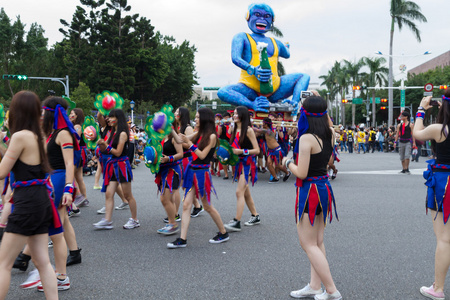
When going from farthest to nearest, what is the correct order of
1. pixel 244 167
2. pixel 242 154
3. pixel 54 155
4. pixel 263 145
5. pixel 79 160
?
1. pixel 263 145
2. pixel 79 160
3. pixel 244 167
4. pixel 242 154
5. pixel 54 155

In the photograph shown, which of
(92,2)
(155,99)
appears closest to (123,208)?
(92,2)

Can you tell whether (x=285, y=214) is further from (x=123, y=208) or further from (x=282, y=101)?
(x=282, y=101)

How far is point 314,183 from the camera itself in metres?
3.39

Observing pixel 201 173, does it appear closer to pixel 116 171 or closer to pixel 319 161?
pixel 116 171

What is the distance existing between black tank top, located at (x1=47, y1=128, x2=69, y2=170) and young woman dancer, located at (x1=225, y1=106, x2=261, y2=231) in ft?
7.76

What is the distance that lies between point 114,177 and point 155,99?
4202 cm

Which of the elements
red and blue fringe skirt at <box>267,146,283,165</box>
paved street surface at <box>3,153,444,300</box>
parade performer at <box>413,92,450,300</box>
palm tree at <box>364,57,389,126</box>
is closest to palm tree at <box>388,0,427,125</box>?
palm tree at <box>364,57,389,126</box>

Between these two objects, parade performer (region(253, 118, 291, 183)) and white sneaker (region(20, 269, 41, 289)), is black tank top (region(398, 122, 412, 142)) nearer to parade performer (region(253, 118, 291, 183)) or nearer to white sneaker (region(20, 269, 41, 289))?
parade performer (region(253, 118, 291, 183))

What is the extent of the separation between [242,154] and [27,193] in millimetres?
3267

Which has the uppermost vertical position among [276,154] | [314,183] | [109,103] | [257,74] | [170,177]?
[257,74]

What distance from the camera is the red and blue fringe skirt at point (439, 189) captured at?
11.1ft

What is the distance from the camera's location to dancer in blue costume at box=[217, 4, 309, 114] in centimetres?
1191

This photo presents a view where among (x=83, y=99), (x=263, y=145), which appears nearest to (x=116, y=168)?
(x=263, y=145)

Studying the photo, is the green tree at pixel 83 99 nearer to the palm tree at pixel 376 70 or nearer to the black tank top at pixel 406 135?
the black tank top at pixel 406 135
